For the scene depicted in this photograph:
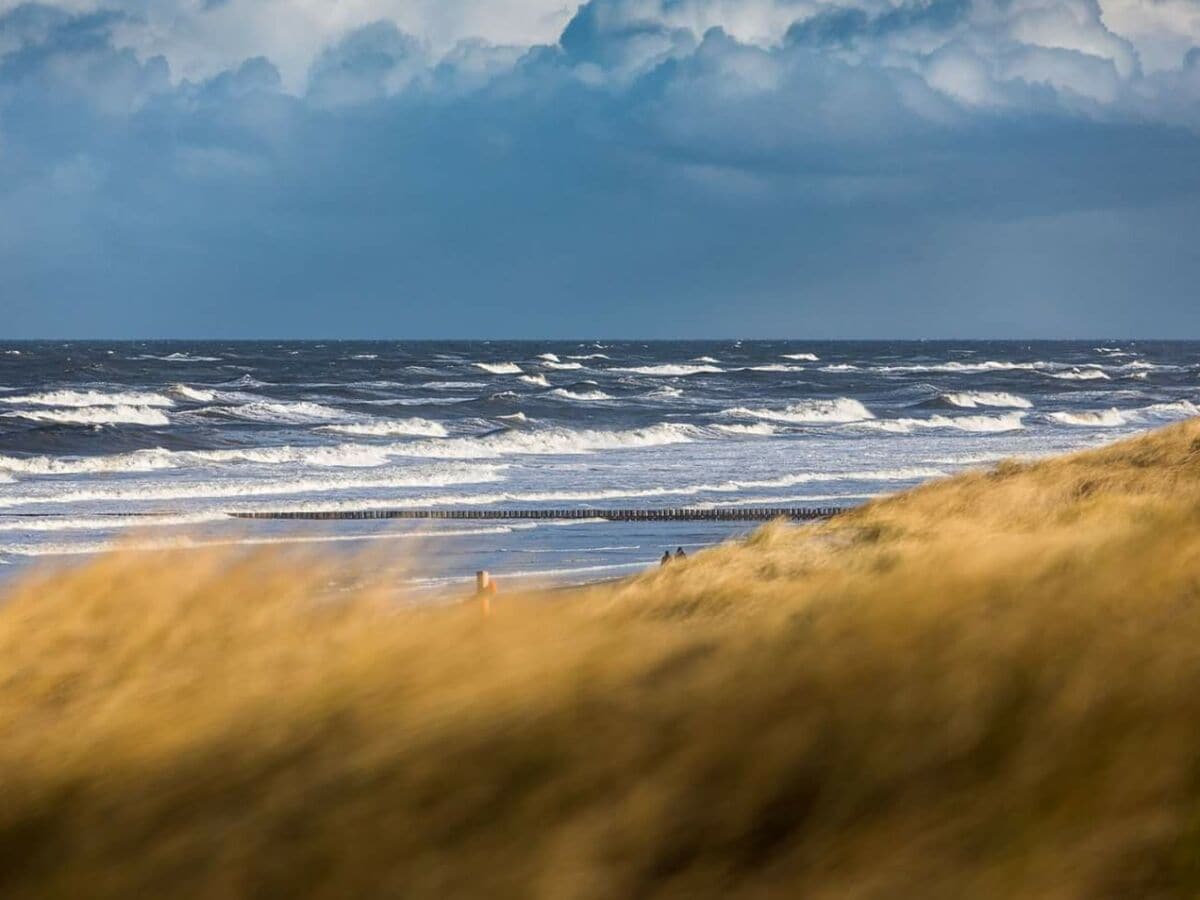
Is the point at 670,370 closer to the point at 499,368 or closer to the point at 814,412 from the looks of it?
the point at 499,368

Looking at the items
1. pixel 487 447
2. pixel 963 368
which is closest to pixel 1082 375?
pixel 963 368

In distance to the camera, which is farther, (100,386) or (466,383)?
(466,383)

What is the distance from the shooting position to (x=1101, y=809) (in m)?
3.10

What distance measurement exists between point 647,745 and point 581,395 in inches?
2542

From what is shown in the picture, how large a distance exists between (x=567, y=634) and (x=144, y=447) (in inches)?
1526

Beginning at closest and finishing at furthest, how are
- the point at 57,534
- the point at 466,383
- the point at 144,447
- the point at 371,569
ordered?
the point at 371,569, the point at 57,534, the point at 144,447, the point at 466,383

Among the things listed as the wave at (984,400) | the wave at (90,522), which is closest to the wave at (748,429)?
the wave at (984,400)

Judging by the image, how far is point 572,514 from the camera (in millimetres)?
24688

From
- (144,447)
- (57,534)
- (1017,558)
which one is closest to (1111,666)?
(1017,558)

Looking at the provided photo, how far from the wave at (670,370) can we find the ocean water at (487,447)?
670 cm

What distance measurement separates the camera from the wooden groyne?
24234 millimetres

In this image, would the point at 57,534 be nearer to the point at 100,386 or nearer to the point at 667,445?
the point at 667,445

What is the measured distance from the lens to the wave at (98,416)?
49.1 m

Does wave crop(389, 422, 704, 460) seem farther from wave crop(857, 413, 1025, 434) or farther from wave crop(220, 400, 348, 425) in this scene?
wave crop(220, 400, 348, 425)
